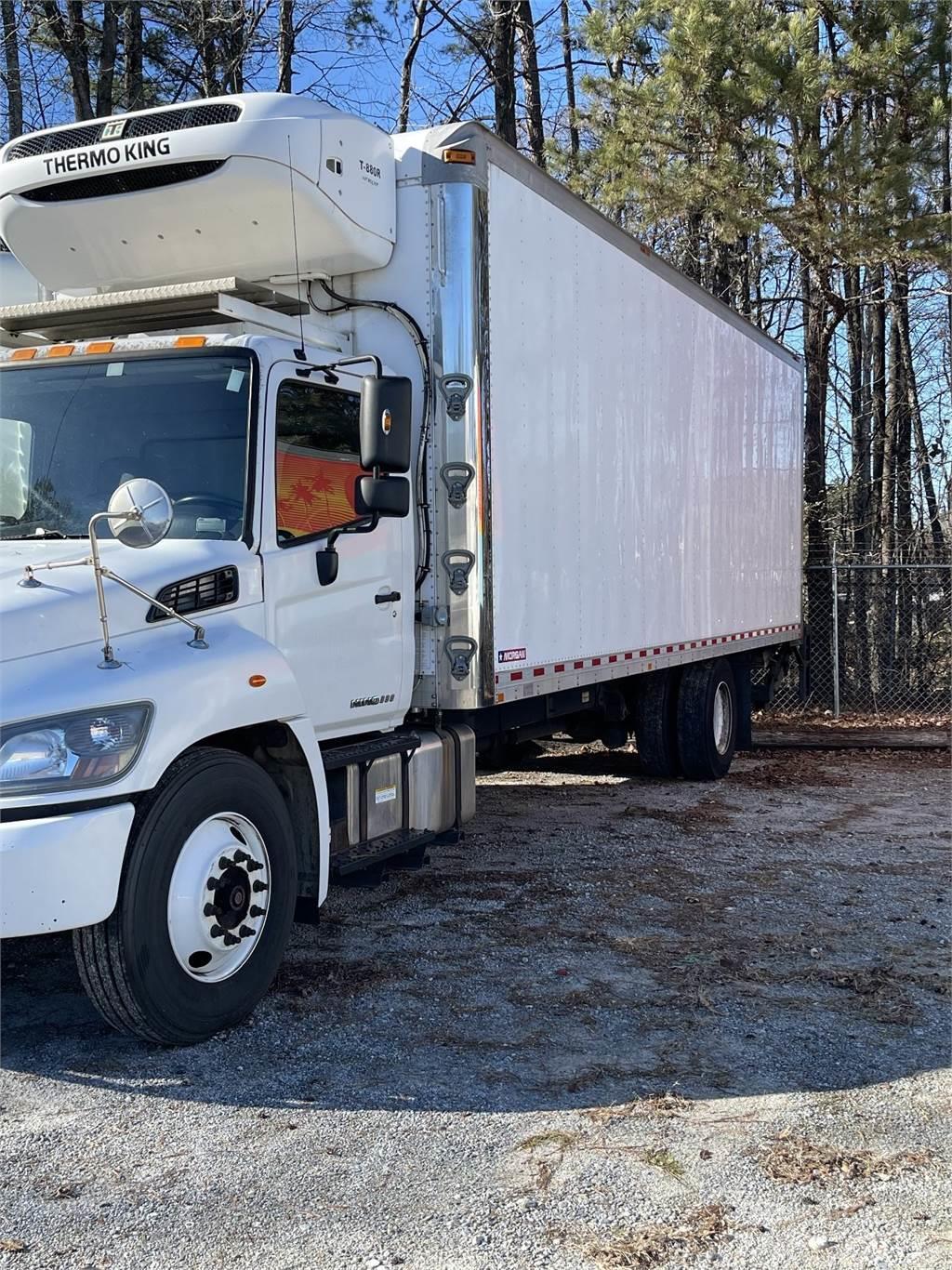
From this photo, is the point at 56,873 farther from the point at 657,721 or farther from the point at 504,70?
the point at 504,70

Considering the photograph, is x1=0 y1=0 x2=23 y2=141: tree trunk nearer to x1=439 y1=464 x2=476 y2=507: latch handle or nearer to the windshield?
x1=439 y1=464 x2=476 y2=507: latch handle

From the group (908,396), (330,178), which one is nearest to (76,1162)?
(330,178)

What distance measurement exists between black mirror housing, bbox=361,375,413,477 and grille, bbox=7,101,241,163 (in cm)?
158

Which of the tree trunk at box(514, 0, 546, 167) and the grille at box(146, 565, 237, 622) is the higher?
the tree trunk at box(514, 0, 546, 167)

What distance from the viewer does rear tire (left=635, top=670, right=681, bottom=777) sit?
33.4 feet

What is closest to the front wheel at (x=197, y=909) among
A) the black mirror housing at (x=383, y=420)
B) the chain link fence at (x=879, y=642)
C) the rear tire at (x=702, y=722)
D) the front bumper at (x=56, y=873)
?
the front bumper at (x=56, y=873)

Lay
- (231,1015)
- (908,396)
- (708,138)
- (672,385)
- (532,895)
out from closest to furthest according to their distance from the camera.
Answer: (231,1015) < (532,895) < (672,385) < (708,138) < (908,396)

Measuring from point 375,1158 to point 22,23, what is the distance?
17278mm

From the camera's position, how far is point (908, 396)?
19.6 m

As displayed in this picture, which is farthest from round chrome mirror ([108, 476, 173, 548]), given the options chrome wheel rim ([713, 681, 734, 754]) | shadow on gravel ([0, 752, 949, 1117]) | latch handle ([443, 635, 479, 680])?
chrome wheel rim ([713, 681, 734, 754])

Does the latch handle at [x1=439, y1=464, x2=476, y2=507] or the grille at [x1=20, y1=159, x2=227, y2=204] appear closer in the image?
the grille at [x1=20, y1=159, x2=227, y2=204]

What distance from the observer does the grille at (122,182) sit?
5641 millimetres

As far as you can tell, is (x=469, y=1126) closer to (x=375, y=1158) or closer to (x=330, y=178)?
(x=375, y=1158)

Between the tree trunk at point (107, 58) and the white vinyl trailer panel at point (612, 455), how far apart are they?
33.6ft
